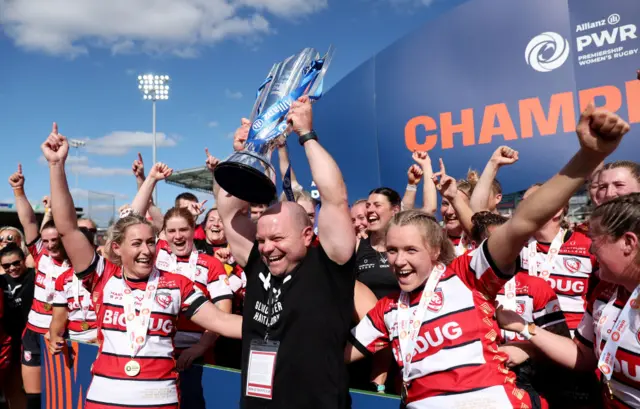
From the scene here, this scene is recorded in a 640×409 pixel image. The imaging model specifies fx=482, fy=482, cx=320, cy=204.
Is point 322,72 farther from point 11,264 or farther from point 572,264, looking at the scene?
point 11,264

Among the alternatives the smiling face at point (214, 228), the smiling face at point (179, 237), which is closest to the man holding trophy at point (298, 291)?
the smiling face at point (179, 237)

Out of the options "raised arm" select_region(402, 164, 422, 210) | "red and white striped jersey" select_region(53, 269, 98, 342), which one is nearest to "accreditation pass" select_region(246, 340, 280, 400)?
"red and white striped jersey" select_region(53, 269, 98, 342)

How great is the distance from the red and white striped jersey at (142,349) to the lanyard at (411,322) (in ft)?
4.36

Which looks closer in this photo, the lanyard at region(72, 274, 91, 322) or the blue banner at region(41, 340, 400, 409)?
the blue banner at region(41, 340, 400, 409)

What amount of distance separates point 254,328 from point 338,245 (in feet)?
1.94

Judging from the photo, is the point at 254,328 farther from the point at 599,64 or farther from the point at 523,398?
the point at 599,64

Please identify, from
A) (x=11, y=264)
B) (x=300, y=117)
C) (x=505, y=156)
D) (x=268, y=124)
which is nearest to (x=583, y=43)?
(x=505, y=156)

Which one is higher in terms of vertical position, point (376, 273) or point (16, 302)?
point (376, 273)

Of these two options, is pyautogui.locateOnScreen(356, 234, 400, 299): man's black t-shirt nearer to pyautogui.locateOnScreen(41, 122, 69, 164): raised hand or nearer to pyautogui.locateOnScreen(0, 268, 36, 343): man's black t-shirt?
pyautogui.locateOnScreen(41, 122, 69, 164): raised hand

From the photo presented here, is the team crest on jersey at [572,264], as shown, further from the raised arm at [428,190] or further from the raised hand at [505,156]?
the raised arm at [428,190]

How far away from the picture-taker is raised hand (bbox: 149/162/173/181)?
13.6 ft

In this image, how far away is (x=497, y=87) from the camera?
10.0 m

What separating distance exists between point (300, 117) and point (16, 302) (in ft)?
15.0

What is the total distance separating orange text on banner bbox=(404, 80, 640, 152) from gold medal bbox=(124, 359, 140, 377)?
852 centimetres
